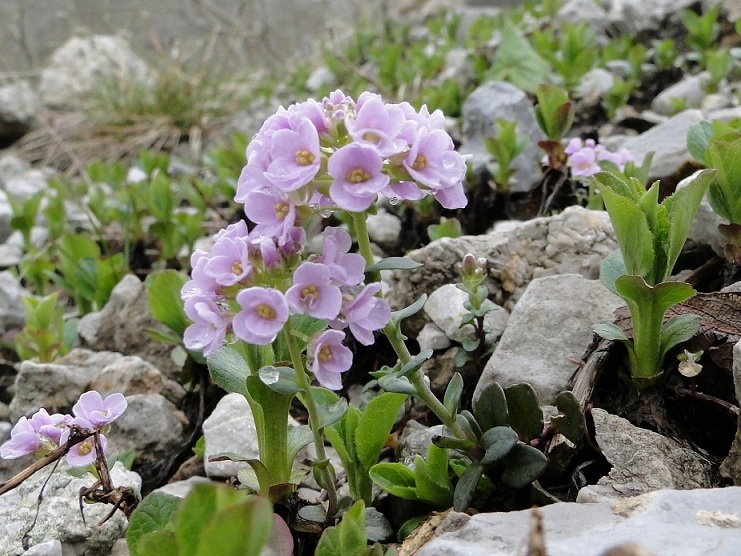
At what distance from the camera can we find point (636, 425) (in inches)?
61.8

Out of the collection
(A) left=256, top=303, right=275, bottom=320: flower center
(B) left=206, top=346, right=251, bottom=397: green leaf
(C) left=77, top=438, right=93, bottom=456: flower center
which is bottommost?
(C) left=77, top=438, right=93, bottom=456: flower center

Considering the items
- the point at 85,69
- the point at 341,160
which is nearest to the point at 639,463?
the point at 341,160

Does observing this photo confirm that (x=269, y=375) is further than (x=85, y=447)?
No

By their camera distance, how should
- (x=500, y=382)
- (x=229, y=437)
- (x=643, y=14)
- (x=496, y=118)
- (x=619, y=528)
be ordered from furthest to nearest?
(x=643, y=14)
(x=496, y=118)
(x=229, y=437)
(x=500, y=382)
(x=619, y=528)

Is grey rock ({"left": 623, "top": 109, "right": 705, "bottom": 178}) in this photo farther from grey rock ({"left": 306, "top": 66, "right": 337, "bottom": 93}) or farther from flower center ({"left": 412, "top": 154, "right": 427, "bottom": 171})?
grey rock ({"left": 306, "top": 66, "right": 337, "bottom": 93})

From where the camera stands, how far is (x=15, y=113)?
7465 mm

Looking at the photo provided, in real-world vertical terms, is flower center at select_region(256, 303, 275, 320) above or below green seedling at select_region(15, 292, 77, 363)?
above

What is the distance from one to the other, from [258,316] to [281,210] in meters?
0.21

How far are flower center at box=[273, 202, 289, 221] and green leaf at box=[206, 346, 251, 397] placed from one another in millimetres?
397

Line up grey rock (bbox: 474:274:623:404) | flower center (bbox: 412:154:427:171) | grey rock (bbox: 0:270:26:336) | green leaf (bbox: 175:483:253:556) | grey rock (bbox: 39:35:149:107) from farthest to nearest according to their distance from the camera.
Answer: grey rock (bbox: 39:35:149:107)
grey rock (bbox: 0:270:26:336)
grey rock (bbox: 474:274:623:404)
flower center (bbox: 412:154:427:171)
green leaf (bbox: 175:483:253:556)

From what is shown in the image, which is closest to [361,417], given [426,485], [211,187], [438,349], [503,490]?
[426,485]

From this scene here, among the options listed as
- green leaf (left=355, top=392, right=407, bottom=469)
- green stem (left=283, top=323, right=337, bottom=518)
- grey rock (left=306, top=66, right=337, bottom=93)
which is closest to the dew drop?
green stem (left=283, top=323, right=337, bottom=518)

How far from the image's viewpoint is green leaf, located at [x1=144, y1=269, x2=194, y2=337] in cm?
235

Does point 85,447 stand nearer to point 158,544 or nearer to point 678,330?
point 158,544
